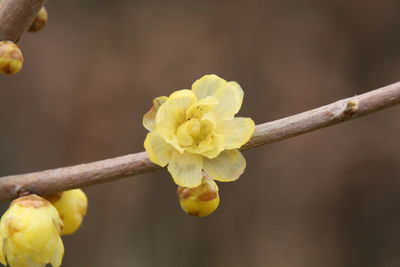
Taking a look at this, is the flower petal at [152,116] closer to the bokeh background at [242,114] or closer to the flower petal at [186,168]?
the flower petal at [186,168]

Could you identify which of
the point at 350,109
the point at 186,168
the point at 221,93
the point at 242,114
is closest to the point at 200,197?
the point at 186,168

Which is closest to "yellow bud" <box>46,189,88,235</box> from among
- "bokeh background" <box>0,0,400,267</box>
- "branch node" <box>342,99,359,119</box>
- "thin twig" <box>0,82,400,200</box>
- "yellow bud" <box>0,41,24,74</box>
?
"thin twig" <box>0,82,400,200</box>

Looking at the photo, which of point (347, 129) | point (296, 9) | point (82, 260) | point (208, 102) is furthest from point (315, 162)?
point (208, 102)

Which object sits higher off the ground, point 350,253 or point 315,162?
point 315,162

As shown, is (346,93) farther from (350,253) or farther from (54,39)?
(54,39)

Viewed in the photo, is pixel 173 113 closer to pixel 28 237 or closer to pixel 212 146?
pixel 212 146

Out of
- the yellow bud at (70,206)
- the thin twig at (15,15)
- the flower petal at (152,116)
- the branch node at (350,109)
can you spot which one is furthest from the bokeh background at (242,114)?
the branch node at (350,109)

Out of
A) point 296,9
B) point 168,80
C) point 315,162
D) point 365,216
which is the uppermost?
point 296,9
